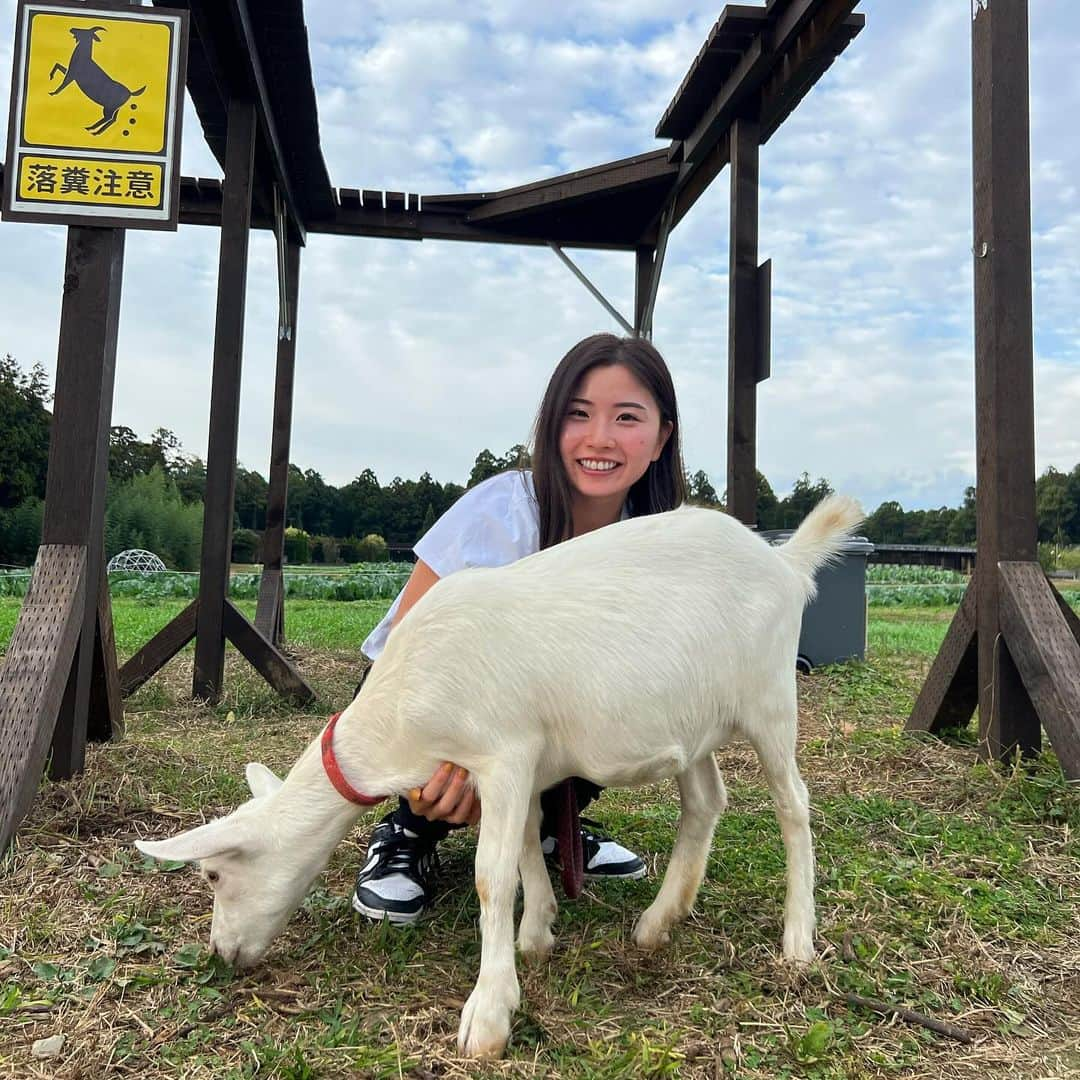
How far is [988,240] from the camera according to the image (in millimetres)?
3354

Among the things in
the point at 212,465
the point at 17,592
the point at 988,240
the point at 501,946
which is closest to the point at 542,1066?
the point at 501,946

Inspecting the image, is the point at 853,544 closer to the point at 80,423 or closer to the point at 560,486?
the point at 560,486

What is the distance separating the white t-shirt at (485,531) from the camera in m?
2.47

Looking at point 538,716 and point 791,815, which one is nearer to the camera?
point 538,716

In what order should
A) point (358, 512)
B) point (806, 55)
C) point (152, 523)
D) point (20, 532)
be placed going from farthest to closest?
point (152, 523) < point (358, 512) < point (20, 532) < point (806, 55)

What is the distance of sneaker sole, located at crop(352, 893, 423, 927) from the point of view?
2223 mm

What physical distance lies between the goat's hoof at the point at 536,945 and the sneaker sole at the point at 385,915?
297mm

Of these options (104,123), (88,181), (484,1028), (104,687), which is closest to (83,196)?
(88,181)

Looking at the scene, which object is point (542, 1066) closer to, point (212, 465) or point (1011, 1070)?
point (1011, 1070)

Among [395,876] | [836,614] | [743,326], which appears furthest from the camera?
[836,614]

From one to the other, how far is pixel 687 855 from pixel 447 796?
2.15 ft

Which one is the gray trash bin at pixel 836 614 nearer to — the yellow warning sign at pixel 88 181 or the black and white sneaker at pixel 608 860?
the black and white sneaker at pixel 608 860

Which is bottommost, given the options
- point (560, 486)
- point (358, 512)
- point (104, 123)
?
Answer: point (560, 486)

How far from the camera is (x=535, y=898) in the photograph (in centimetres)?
214
